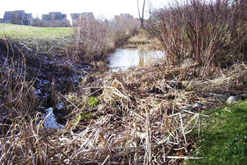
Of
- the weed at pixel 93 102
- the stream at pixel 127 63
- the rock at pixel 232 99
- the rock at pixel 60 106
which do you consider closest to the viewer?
the rock at pixel 232 99

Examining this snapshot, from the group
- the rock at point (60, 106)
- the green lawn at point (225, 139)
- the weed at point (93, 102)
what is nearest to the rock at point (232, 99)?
the green lawn at point (225, 139)

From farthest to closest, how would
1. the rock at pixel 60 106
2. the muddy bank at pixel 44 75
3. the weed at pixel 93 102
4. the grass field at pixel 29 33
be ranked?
the grass field at pixel 29 33 < the muddy bank at pixel 44 75 < the rock at pixel 60 106 < the weed at pixel 93 102

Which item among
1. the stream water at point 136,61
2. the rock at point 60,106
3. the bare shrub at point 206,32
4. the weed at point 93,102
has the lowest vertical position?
the rock at point 60,106

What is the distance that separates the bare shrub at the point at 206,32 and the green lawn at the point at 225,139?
1.94 metres

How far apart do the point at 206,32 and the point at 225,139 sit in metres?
3.09

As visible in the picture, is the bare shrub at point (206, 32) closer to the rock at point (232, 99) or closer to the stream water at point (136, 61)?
the stream water at point (136, 61)

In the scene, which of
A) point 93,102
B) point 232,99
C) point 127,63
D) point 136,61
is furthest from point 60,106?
point 136,61

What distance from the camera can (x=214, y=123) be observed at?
249 centimetres

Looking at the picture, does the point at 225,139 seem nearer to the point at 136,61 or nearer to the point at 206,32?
the point at 206,32

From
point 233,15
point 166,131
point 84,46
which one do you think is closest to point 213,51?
point 233,15

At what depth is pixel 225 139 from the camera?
6.97 ft

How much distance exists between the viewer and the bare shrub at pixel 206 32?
443cm

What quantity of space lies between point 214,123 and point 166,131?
2.07ft

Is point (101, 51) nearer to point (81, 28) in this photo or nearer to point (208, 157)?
point (81, 28)
